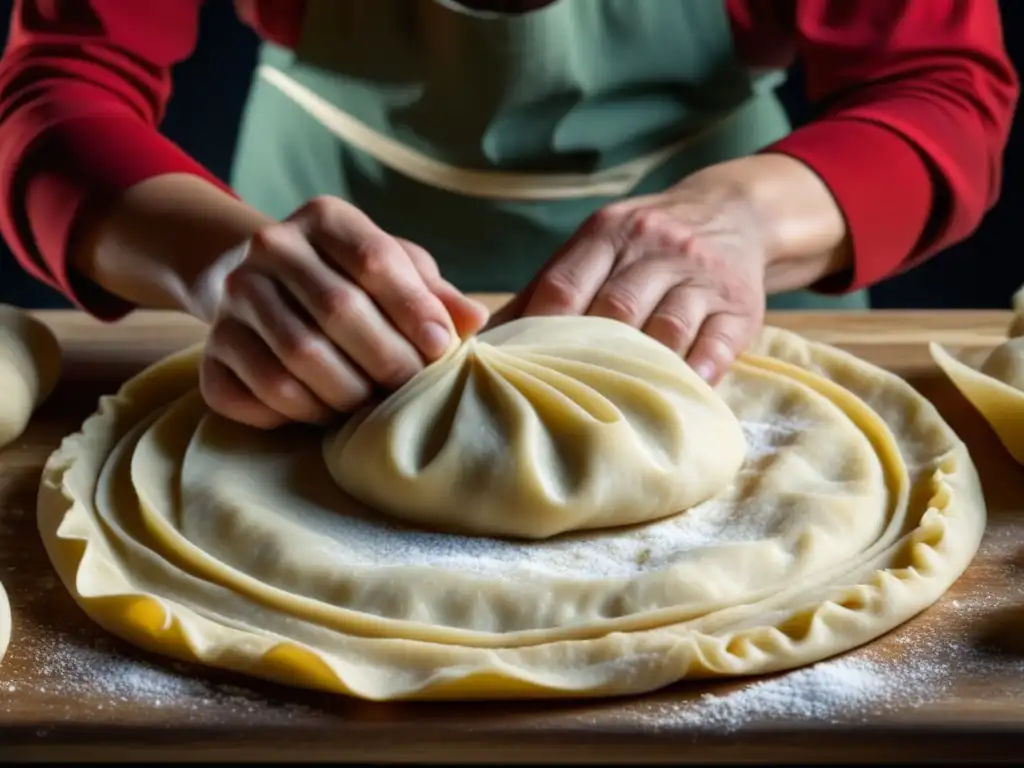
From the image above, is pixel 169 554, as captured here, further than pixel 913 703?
Yes

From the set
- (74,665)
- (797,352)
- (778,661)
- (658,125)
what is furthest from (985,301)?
(74,665)

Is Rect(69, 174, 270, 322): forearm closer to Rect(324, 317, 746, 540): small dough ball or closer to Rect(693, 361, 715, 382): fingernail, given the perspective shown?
Rect(324, 317, 746, 540): small dough ball

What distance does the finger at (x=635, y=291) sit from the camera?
1397 millimetres

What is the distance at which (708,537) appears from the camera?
3.84 ft

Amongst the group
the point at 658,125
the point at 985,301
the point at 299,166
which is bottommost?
the point at 985,301

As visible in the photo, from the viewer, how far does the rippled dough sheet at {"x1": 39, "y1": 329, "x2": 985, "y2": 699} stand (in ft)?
3.27

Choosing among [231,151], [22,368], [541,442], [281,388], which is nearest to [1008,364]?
[541,442]

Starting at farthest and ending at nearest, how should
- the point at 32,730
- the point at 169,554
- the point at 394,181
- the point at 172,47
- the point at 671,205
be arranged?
the point at 394,181, the point at 172,47, the point at 671,205, the point at 169,554, the point at 32,730

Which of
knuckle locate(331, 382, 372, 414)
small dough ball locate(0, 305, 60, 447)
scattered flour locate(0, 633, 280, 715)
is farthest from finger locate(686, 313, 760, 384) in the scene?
small dough ball locate(0, 305, 60, 447)

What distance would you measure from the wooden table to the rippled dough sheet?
2 centimetres

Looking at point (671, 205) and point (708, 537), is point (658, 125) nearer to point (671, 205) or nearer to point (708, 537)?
point (671, 205)

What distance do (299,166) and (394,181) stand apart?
210 millimetres

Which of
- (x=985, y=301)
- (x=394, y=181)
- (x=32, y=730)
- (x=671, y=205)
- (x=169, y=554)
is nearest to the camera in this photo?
(x=32, y=730)

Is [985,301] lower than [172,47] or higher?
lower
